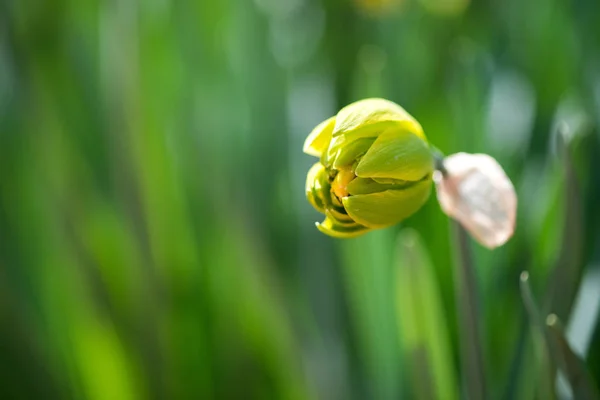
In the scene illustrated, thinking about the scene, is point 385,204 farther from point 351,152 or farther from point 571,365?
point 571,365

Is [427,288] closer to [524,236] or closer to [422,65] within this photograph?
[524,236]

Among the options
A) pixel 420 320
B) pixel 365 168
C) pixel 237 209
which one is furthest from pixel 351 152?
pixel 237 209

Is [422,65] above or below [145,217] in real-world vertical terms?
above

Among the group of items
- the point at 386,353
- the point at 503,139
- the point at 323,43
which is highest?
the point at 323,43

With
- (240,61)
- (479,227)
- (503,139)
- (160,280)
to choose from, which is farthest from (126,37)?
(479,227)

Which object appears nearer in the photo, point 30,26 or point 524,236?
point 524,236

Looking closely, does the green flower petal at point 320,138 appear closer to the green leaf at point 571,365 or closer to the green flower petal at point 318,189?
the green flower petal at point 318,189

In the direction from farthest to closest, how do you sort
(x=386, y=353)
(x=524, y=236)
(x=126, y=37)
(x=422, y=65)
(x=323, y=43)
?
1. (x=323, y=43)
2. (x=422, y=65)
3. (x=126, y=37)
4. (x=524, y=236)
5. (x=386, y=353)

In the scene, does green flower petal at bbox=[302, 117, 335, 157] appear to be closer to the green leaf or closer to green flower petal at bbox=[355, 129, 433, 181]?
green flower petal at bbox=[355, 129, 433, 181]
